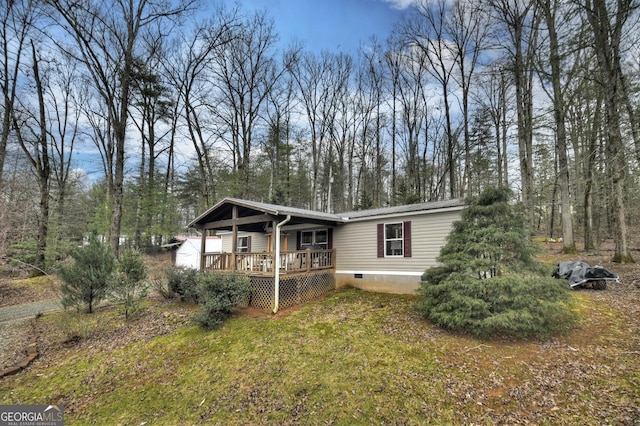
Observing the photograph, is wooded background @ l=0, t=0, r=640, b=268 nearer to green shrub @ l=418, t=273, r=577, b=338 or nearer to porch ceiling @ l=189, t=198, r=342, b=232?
porch ceiling @ l=189, t=198, r=342, b=232

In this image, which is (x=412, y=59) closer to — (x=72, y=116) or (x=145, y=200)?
(x=145, y=200)

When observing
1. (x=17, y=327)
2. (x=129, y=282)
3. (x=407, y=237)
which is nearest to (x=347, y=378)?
(x=407, y=237)

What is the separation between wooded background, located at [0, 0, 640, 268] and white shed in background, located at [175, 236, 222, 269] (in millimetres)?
1771

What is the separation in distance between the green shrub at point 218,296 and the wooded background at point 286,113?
24.7 feet

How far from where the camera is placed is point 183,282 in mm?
10117

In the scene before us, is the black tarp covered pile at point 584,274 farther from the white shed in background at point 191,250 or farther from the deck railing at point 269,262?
the white shed in background at point 191,250

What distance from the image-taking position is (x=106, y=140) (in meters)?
21.5

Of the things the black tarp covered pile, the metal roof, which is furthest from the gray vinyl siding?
the black tarp covered pile

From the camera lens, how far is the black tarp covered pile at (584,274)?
7.82 metres

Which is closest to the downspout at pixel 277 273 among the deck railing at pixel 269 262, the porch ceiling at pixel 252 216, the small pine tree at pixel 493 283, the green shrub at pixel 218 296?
the deck railing at pixel 269 262

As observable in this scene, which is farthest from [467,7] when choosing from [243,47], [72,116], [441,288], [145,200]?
[72,116]

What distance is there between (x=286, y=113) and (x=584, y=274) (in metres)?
20.2

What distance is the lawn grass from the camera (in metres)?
3.77

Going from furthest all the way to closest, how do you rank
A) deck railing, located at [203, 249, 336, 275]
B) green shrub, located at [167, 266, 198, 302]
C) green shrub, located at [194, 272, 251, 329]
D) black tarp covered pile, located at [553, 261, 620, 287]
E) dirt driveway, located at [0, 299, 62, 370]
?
green shrub, located at [167, 266, 198, 302] → deck railing, located at [203, 249, 336, 275] → black tarp covered pile, located at [553, 261, 620, 287] → green shrub, located at [194, 272, 251, 329] → dirt driveway, located at [0, 299, 62, 370]
